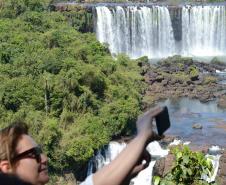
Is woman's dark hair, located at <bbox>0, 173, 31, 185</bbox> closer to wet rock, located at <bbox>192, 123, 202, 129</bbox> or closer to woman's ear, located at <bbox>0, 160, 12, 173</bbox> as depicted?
woman's ear, located at <bbox>0, 160, 12, 173</bbox>

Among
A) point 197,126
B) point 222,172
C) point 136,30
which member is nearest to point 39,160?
point 222,172

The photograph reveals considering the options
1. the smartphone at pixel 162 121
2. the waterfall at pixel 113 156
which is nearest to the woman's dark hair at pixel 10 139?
the smartphone at pixel 162 121

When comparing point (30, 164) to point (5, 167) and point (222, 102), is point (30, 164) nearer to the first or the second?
point (5, 167)

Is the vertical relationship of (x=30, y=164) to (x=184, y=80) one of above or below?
above

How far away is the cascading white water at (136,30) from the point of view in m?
37.6

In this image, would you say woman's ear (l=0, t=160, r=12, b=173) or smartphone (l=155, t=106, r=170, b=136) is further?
smartphone (l=155, t=106, r=170, b=136)

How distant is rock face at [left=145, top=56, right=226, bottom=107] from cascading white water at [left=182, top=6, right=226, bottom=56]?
4913 millimetres

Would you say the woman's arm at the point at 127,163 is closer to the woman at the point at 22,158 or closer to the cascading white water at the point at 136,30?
the woman at the point at 22,158

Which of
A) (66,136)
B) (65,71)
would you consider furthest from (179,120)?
(66,136)

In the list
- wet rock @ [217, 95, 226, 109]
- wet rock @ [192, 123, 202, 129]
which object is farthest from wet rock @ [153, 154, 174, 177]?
wet rock @ [217, 95, 226, 109]

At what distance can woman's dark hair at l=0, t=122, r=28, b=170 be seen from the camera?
75.3 inches

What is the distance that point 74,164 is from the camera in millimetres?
17891

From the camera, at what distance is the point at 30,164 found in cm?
191

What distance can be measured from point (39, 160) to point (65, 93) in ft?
60.8
